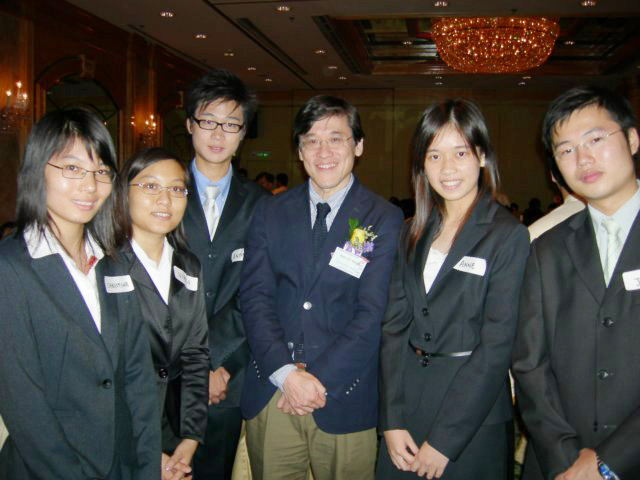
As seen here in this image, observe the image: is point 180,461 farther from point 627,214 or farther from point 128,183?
point 627,214

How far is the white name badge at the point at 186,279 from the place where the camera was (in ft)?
7.32

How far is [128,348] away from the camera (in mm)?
1918

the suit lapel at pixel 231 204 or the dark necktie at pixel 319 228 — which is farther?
the suit lapel at pixel 231 204

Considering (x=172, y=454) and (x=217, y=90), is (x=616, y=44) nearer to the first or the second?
(x=217, y=90)

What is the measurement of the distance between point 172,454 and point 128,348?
558 millimetres

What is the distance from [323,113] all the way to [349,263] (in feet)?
2.21

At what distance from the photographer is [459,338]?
192cm

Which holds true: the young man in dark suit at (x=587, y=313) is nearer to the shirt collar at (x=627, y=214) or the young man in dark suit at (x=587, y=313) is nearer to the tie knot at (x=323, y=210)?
the shirt collar at (x=627, y=214)

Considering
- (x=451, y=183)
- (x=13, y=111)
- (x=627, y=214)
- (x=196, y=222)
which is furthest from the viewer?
(x=13, y=111)

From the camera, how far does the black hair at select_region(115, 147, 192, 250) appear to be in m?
2.13

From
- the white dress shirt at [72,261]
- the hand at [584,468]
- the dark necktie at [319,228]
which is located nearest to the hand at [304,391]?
the dark necktie at [319,228]

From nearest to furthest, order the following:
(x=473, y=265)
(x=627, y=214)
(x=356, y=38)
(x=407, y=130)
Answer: (x=627, y=214), (x=473, y=265), (x=356, y=38), (x=407, y=130)

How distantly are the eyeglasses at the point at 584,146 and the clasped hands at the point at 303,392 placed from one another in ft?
3.98

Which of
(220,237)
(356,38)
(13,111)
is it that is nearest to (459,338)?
(220,237)
